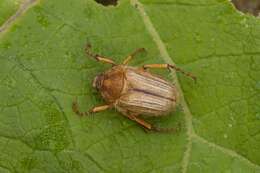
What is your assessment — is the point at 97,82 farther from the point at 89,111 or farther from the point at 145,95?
the point at 145,95

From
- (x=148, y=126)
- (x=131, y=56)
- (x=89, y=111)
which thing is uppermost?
(x=131, y=56)

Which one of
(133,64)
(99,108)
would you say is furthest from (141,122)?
(133,64)

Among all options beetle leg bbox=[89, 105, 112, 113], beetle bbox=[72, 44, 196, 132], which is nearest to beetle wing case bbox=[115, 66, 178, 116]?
beetle bbox=[72, 44, 196, 132]

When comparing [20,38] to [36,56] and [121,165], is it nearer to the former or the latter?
[36,56]

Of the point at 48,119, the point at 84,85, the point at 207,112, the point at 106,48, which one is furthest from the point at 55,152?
the point at 207,112

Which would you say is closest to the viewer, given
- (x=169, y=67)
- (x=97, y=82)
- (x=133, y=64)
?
(x=97, y=82)

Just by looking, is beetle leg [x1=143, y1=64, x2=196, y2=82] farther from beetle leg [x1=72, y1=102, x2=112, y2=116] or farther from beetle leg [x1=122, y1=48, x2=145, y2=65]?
beetle leg [x1=72, y1=102, x2=112, y2=116]
